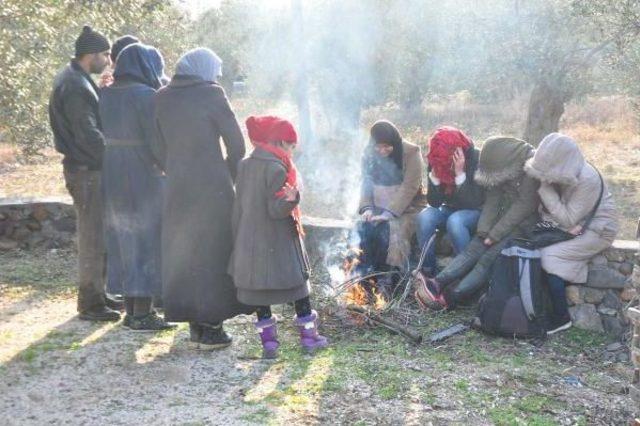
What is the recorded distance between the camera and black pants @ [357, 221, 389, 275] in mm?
5527

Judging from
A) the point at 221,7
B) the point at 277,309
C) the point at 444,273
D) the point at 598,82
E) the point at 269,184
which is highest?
the point at 221,7

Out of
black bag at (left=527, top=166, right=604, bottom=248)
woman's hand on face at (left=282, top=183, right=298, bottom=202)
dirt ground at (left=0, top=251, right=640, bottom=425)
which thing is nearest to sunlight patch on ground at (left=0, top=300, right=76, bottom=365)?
dirt ground at (left=0, top=251, right=640, bottom=425)

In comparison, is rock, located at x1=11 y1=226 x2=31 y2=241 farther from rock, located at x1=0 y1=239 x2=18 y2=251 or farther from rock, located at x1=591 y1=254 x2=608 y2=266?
rock, located at x1=591 y1=254 x2=608 y2=266

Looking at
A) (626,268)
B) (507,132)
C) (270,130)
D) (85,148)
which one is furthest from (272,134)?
(507,132)

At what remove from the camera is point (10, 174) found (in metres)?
13.8

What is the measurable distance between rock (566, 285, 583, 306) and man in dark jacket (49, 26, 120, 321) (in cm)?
316

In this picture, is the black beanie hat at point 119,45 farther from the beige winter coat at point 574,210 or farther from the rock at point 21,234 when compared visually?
the beige winter coat at point 574,210

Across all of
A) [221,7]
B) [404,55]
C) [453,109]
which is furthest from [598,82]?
[221,7]

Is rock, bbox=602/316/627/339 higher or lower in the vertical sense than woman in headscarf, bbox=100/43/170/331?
lower

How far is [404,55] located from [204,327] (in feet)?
45.8

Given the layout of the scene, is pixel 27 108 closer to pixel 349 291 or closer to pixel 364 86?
pixel 349 291

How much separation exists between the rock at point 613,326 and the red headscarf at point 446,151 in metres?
1.42

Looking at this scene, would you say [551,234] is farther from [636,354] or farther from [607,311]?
[636,354]

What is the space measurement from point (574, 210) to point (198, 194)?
2.46m
